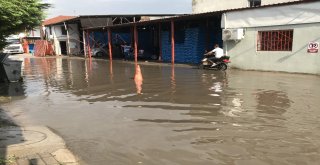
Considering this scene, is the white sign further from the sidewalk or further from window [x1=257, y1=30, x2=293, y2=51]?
the sidewalk

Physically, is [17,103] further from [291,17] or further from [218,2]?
[218,2]

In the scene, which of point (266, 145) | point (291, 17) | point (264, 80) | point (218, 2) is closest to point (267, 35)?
point (291, 17)

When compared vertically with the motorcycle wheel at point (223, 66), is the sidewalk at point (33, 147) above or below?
below

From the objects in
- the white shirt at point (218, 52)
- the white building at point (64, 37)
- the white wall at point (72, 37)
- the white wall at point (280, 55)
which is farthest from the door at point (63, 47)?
the white wall at point (280, 55)

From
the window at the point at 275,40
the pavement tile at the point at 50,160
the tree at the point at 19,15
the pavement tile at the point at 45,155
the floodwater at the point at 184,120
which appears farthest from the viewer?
the window at the point at 275,40

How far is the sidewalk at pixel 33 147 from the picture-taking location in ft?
16.1

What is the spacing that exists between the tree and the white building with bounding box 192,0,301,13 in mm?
16453

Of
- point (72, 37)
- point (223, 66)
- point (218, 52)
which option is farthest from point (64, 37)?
point (223, 66)

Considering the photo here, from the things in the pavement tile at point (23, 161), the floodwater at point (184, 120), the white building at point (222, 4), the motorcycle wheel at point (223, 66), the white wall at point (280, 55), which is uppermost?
the white building at point (222, 4)

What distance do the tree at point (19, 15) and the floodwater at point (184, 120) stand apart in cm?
233

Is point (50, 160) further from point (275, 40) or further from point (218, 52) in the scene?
point (218, 52)

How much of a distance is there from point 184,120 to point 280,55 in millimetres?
10333

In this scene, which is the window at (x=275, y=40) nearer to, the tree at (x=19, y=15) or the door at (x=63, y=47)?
the tree at (x=19, y=15)

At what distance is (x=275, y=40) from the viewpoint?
53.4 ft
